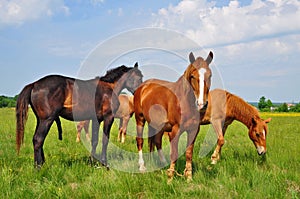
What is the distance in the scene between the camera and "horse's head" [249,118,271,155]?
23.8 feet

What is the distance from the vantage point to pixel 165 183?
15.7 ft

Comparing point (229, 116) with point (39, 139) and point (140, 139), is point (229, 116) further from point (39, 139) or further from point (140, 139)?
point (39, 139)

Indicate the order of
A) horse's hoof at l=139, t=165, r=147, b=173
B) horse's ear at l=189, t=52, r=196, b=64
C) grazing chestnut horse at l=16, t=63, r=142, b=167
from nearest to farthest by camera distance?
1. horse's ear at l=189, t=52, r=196, b=64
2. horse's hoof at l=139, t=165, r=147, b=173
3. grazing chestnut horse at l=16, t=63, r=142, b=167

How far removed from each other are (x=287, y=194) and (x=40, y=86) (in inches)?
203

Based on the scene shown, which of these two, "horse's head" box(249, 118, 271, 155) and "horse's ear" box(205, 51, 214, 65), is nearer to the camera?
"horse's ear" box(205, 51, 214, 65)

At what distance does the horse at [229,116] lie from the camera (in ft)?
24.8

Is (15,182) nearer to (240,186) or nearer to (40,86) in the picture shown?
(40,86)

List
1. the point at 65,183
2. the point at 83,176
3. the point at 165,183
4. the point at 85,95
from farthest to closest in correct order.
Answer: the point at 85,95 < the point at 83,176 < the point at 65,183 < the point at 165,183

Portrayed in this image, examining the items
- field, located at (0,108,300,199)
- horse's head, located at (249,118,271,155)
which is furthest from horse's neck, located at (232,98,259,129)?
field, located at (0,108,300,199)

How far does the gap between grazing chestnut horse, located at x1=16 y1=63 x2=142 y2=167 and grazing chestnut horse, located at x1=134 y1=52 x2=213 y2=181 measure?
4.16 ft

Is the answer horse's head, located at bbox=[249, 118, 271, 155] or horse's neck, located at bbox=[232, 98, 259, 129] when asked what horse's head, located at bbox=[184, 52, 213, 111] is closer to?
horse's head, located at bbox=[249, 118, 271, 155]

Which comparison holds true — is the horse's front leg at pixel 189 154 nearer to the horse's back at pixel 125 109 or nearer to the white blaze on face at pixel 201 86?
the white blaze on face at pixel 201 86

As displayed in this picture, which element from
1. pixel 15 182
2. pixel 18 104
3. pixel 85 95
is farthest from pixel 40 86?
pixel 15 182

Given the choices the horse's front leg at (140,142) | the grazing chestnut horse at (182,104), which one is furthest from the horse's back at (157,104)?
the horse's front leg at (140,142)
